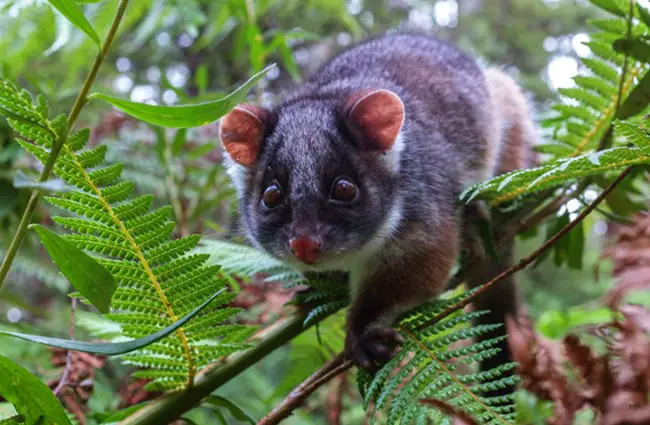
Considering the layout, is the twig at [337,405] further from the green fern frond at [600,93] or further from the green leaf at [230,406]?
the green fern frond at [600,93]

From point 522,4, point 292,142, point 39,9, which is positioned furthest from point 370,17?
point 292,142

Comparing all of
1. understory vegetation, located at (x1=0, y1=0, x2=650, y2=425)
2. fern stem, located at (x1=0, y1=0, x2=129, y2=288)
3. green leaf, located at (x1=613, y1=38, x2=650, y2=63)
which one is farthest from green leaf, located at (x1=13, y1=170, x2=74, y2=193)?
green leaf, located at (x1=613, y1=38, x2=650, y2=63)

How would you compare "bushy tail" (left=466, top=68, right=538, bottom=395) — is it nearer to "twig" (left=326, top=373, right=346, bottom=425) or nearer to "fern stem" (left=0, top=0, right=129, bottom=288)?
"twig" (left=326, top=373, right=346, bottom=425)

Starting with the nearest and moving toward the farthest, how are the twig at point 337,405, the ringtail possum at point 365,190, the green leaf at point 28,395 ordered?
the green leaf at point 28,395 → the ringtail possum at point 365,190 → the twig at point 337,405

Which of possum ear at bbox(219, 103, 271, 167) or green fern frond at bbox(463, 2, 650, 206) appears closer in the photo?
green fern frond at bbox(463, 2, 650, 206)

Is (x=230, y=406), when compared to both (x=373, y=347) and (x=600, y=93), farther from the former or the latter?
(x=600, y=93)

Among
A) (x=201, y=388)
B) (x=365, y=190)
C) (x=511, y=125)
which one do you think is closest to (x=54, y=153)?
(x=201, y=388)

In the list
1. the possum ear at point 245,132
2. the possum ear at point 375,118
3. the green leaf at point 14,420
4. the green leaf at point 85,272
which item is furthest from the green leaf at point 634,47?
the green leaf at point 14,420

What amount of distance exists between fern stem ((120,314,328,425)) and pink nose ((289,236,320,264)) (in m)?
0.29

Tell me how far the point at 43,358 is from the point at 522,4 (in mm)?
7831

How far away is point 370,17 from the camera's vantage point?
708cm

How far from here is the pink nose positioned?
1993 mm

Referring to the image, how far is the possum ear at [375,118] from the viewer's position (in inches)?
88.0

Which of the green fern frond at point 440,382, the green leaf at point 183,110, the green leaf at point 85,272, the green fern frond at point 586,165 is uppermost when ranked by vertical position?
the green leaf at point 183,110
